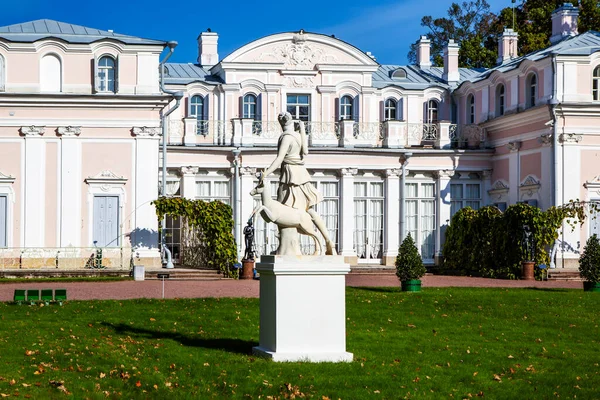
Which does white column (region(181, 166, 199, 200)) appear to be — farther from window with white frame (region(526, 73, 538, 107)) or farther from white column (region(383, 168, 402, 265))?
window with white frame (region(526, 73, 538, 107))

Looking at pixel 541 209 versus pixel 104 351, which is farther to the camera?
pixel 541 209

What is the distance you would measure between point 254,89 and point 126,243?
8275 millimetres

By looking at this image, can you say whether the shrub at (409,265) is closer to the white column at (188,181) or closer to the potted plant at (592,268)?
the potted plant at (592,268)

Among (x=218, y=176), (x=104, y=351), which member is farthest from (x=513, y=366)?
(x=218, y=176)

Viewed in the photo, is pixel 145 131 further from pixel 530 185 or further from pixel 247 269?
pixel 530 185

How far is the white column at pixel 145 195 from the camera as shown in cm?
3139

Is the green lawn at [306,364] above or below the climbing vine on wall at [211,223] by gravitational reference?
below

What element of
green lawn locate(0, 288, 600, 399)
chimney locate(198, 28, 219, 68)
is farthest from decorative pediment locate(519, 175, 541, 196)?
chimney locate(198, 28, 219, 68)

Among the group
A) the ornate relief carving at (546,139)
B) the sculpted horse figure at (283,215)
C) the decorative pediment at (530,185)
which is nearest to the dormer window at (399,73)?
the decorative pediment at (530,185)

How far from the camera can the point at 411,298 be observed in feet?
72.7

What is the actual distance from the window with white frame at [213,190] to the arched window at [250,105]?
3011 millimetres

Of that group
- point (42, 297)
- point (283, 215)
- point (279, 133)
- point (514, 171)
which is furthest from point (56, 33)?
point (283, 215)

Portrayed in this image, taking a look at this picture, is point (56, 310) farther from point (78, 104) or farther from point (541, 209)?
point (541, 209)

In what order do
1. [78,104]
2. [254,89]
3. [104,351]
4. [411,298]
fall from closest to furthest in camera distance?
1. [104,351]
2. [411,298]
3. [78,104]
4. [254,89]
